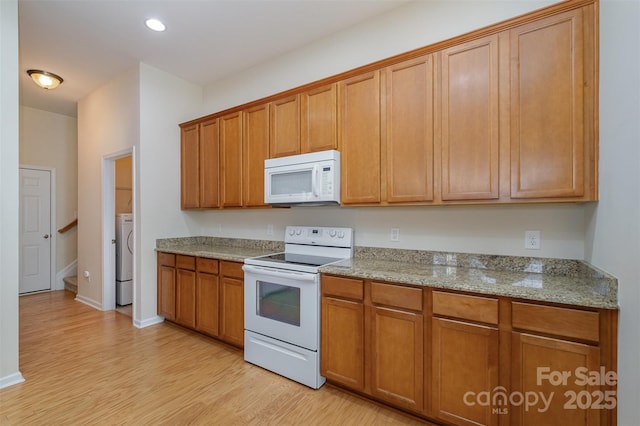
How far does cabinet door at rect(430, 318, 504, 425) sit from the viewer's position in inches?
62.8

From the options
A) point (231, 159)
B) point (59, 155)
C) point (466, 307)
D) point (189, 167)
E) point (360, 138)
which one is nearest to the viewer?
point (466, 307)

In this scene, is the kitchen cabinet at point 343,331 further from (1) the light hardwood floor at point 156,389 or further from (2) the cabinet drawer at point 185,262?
(2) the cabinet drawer at point 185,262

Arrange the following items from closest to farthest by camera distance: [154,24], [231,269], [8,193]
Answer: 1. [8,193]
2. [154,24]
3. [231,269]

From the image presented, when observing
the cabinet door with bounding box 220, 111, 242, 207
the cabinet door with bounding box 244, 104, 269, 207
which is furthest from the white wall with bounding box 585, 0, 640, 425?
the cabinet door with bounding box 220, 111, 242, 207

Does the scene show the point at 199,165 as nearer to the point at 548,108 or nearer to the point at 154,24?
the point at 154,24

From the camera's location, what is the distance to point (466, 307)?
1649mm

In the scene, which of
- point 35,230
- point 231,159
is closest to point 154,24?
point 231,159

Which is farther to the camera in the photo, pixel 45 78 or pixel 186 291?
pixel 45 78

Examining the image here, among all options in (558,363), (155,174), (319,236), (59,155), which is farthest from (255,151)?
(59,155)

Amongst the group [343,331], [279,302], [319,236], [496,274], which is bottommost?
[343,331]

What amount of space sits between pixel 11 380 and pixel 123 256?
6.94 ft

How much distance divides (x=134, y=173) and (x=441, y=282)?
3.54 m

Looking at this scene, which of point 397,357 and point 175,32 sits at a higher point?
point 175,32

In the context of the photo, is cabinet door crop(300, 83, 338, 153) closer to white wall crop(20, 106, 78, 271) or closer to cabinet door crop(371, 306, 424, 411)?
cabinet door crop(371, 306, 424, 411)
